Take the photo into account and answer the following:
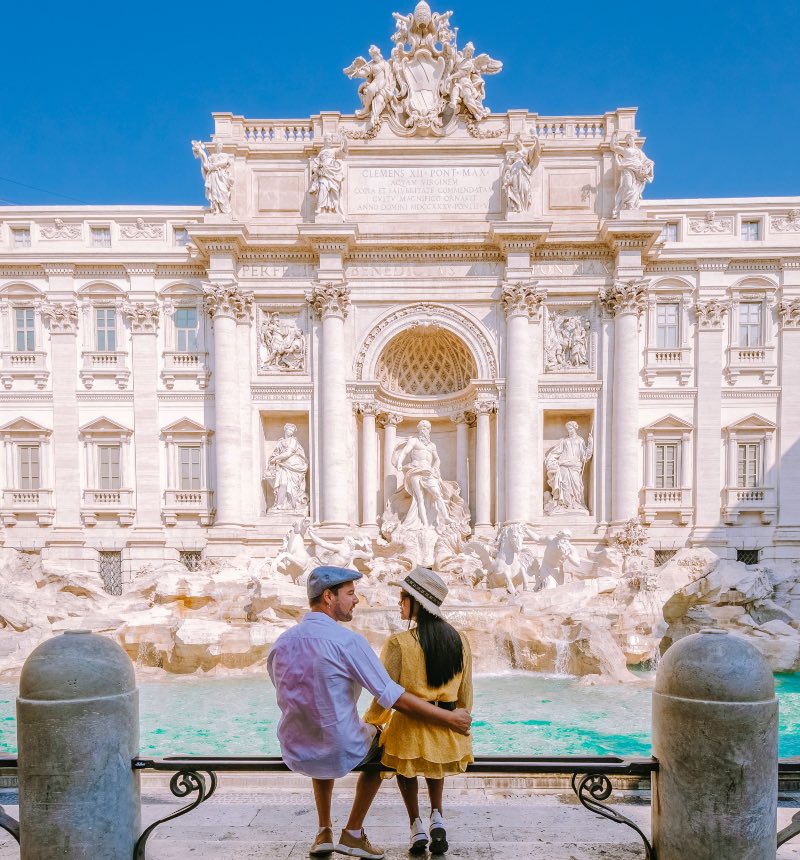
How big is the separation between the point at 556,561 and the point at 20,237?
59.1ft

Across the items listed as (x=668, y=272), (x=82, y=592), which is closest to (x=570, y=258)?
(x=668, y=272)

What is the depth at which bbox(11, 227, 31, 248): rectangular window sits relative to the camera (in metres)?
17.7

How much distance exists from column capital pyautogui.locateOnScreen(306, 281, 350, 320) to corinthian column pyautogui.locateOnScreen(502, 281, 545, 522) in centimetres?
464

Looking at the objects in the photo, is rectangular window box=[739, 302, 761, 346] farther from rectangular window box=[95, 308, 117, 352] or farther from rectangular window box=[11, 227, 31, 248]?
rectangular window box=[11, 227, 31, 248]

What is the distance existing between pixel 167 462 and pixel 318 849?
15905 mm

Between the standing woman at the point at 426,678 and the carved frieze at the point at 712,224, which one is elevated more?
the carved frieze at the point at 712,224

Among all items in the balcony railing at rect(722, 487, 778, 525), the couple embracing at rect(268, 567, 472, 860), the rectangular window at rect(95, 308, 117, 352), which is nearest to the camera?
the couple embracing at rect(268, 567, 472, 860)

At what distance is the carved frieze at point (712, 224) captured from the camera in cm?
1731

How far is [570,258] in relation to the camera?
1725 centimetres

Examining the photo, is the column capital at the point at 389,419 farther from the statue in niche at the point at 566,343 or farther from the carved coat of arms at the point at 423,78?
the carved coat of arms at the point at 423,78

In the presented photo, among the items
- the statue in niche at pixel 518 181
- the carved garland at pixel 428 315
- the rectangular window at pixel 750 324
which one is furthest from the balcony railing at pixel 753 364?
the statue in niche at pixel 518 181

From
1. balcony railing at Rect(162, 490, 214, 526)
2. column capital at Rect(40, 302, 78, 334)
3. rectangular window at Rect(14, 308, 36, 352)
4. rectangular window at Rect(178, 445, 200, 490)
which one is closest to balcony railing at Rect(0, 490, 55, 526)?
balcony railing at Rect(162, 490, 214, 526)

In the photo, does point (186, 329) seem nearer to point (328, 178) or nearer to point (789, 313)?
point (328, 178)

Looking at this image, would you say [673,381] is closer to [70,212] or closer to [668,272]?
[668,272]
